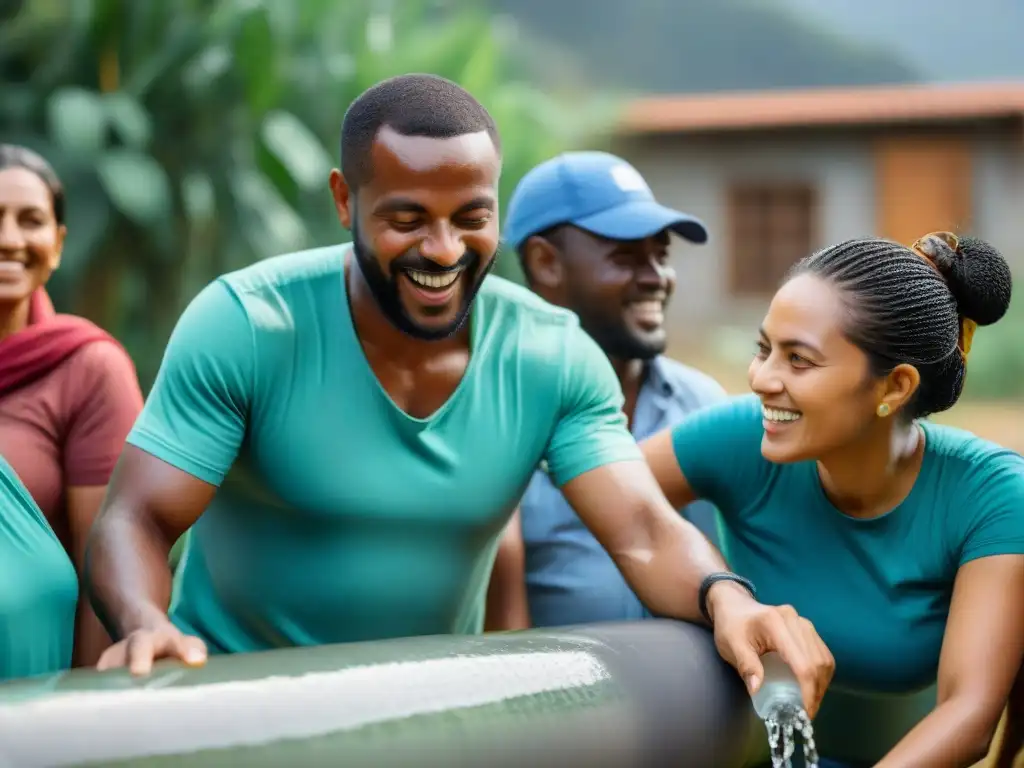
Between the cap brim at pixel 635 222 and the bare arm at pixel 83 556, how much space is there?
1.26 meters

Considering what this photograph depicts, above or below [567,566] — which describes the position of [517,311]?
above

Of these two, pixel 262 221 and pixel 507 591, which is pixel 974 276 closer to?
pixel 507 591

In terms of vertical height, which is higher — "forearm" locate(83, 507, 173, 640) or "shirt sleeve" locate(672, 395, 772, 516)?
"shirt sleeve" locate(672, 395, 772, 516)

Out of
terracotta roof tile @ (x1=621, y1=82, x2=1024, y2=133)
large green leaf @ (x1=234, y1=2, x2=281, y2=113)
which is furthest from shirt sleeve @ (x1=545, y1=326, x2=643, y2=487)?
terracotta roof tile @ (x1=621, y1=82, x2=1024, y2=133)

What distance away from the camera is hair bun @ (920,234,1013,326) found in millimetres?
2393

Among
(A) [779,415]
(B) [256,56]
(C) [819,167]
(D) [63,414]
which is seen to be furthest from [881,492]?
(C) [819,167]

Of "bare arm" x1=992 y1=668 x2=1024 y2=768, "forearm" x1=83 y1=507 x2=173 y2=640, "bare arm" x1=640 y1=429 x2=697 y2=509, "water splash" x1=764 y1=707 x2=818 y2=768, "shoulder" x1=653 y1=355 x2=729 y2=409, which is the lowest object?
"bare arm" x1=992 y1=668 x2=1024 y2=768

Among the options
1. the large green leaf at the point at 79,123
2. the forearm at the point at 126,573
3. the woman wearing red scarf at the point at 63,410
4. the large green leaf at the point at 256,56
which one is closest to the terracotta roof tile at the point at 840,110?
the large green leaf at the point at 256,56

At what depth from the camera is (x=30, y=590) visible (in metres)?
2.15

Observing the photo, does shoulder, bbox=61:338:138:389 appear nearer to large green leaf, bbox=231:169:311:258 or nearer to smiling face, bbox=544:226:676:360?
smiling face, bbox=544:226:676:360

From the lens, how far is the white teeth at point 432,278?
228cm

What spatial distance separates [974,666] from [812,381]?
1.60 feet

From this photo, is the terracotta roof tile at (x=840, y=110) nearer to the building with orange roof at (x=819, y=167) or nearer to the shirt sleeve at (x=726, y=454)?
the building with orange roof at (x=819, y=167)

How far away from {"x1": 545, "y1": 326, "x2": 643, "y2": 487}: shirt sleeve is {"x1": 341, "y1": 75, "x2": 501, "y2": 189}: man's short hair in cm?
38
